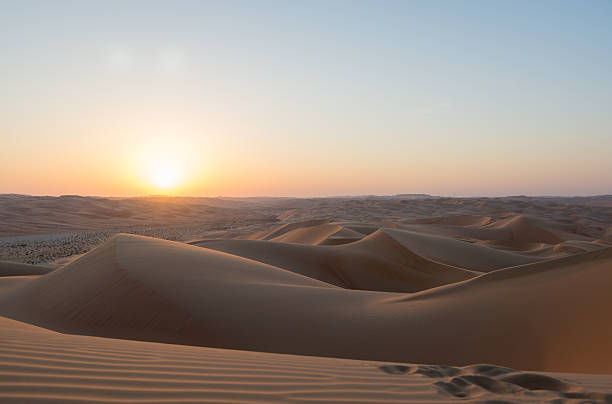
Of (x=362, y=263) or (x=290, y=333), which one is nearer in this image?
(x=290, y=333)

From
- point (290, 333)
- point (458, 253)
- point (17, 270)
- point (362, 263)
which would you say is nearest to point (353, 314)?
point (290, 333)

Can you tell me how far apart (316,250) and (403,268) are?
7.62ft

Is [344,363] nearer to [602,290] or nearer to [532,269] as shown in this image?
[602,290]

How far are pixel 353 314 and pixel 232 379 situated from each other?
242 cm

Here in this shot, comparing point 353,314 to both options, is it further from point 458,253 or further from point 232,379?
point 458,253

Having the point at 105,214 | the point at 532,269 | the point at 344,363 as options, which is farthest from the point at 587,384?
the point at 105,214

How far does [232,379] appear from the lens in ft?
7.50

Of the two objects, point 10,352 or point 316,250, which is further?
point 316,250

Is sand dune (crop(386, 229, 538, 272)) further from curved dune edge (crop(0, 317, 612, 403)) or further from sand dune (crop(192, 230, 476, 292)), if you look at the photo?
curved dune edge (crop(0, 317, 612, 403))

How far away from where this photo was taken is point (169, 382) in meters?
2.15

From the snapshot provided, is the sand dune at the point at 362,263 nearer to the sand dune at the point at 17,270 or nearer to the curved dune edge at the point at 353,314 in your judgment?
the curved dune edge at the point at 353,314

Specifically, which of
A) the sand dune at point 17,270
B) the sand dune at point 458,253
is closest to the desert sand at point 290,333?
the sand dune at point 458,253

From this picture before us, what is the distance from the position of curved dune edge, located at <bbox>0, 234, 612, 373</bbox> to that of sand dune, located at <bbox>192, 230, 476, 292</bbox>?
3543 millimetres

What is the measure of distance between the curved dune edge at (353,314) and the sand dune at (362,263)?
11.6ft
